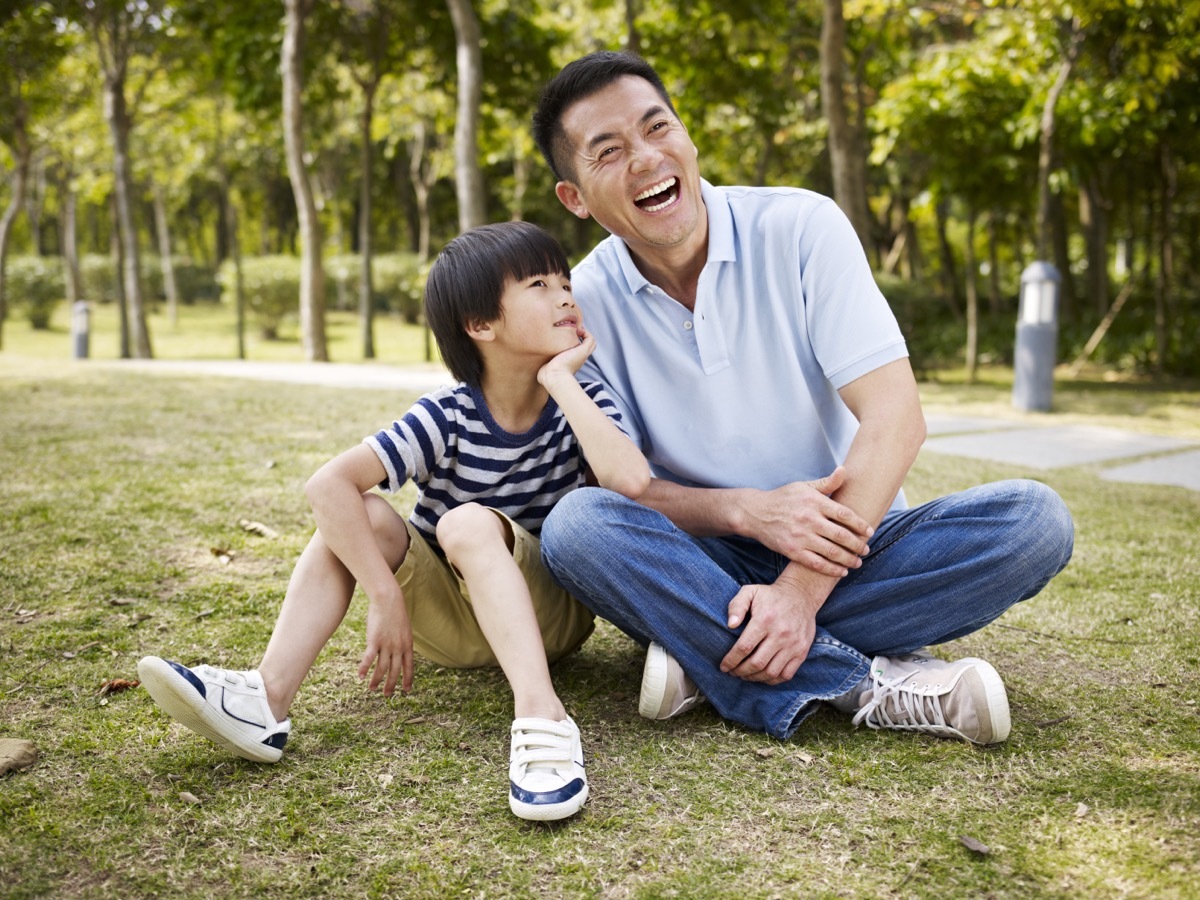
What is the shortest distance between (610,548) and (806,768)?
1.84 feet

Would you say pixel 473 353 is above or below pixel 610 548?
above

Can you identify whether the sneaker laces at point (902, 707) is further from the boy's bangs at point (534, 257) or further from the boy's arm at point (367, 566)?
the boy's bangs at point (534, 257)

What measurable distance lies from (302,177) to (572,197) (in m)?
9.97

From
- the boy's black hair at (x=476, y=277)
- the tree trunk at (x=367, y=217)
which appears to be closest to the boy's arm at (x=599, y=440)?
the boy's black hair at (x=476, y=277)

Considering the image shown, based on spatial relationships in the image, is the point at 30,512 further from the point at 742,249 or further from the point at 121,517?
the point at 742,249

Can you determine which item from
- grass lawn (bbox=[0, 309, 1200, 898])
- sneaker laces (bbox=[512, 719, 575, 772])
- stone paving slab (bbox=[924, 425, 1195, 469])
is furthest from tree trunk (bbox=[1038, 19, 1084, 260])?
sneaker laces (bbox=[512, 719, 575, 772])

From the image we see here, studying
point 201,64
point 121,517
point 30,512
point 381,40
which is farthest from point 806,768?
point 201,64

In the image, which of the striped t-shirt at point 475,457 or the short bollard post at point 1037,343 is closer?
the striped t-shirt at point 475,457

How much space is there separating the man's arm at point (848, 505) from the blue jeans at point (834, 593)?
2.1 inches

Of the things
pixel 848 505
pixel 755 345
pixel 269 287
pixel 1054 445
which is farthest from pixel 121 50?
pixel 848 505

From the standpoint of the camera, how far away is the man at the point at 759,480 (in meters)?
2.02

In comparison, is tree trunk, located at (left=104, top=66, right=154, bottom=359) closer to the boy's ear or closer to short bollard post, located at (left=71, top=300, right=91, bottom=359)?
short bollard post, located at (left=71, top=300, right=91, bottom=359)

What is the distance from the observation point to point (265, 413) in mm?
6656

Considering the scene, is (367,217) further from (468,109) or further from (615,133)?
(615,133)
